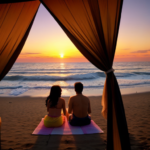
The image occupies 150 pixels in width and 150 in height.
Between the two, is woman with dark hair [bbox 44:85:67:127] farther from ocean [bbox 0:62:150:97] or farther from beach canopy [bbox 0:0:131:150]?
ocean [bbox 0:62:150:97]

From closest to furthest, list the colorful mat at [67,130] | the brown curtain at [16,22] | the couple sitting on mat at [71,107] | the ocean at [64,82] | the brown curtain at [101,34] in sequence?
the brown curtain at [101,34], the brown curtain at [16,22], the colorful mat at [67,130], the couple sitting on mat at [71,107], the ocean at [64,82]

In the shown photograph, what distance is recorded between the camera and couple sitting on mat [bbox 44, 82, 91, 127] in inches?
118

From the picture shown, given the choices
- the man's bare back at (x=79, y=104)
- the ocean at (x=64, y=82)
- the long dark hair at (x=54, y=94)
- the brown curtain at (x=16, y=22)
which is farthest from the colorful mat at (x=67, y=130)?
the ocean at (x=64, y=82)

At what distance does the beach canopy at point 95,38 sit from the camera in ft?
7.63

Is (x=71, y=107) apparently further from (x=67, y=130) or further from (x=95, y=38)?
(x=95, y=38)

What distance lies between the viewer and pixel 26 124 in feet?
11.8

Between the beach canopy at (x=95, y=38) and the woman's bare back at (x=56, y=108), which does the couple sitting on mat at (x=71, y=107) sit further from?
the beach canopy at (x=95, y=38)

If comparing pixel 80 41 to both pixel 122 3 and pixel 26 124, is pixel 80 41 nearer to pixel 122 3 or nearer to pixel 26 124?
pixel 122 3

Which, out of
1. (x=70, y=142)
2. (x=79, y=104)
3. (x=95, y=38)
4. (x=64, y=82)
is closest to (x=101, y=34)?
(x=95, y=38)

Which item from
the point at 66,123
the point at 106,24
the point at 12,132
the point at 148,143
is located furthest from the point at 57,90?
the point at 148,143

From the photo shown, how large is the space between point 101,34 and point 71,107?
1.69 metres

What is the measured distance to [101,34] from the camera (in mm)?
2449

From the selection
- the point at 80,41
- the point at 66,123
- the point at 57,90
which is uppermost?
the point at 80,41

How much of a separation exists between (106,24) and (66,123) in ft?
8.03
